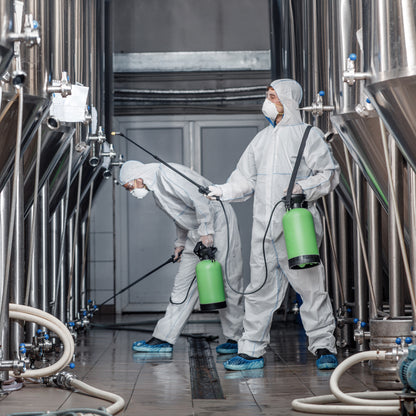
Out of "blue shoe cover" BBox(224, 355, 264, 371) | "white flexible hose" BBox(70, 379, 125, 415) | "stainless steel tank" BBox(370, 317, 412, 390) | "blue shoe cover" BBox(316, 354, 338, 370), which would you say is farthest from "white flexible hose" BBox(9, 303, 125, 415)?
"blue shoe cover" BBox(316, 354, 338, 370)

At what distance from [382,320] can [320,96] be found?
1299 mm

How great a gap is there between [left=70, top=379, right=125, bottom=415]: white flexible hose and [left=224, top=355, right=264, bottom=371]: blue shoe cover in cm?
88

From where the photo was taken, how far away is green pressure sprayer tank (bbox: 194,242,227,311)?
167 inches

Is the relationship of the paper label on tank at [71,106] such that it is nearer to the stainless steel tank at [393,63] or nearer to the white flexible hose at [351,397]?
the stainless steel tank at [393,63]

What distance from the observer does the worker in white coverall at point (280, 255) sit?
3633 millimetres

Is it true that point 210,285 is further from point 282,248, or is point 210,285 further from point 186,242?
point 282,248

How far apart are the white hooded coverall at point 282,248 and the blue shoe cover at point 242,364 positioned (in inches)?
1.5

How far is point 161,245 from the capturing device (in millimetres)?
7234

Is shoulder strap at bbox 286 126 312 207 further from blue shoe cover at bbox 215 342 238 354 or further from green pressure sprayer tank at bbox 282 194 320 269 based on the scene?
blue shoe cover at bbox 215 342 238 354

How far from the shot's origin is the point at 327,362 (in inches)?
140

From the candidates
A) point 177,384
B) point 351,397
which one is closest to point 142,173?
point 177,384

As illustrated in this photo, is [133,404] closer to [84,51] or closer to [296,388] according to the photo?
[296,388]

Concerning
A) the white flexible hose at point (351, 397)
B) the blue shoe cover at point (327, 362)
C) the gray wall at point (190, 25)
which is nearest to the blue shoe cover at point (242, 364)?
the blue shoe cover at point (327, 362)

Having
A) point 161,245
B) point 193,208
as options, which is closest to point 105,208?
point 161,245
